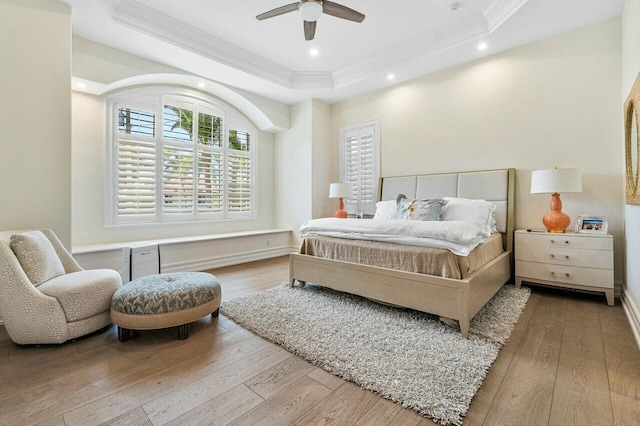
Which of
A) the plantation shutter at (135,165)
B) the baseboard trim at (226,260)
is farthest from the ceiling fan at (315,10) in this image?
the baseboard trim at (226,260)

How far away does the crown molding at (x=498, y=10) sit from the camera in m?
2.86

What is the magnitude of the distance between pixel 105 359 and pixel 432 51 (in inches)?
179

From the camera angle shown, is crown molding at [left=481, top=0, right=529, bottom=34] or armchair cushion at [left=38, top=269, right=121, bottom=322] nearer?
armchair cushion at [left=38, top=269, right=121, bottom=322]

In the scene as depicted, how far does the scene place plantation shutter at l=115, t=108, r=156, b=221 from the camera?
3939mm

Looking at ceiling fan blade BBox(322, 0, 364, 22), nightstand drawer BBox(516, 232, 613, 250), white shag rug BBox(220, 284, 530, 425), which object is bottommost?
white shag rug BBox(220, 284, 530, 425)

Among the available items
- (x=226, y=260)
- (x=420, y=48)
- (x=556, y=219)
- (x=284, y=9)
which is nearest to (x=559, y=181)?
(x=556, y=219)

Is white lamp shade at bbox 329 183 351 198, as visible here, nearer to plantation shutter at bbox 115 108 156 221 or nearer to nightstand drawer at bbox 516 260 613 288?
nightstand drawer at bbox 516 260 613 288

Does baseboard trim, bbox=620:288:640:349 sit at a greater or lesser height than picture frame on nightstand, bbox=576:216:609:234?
lesser

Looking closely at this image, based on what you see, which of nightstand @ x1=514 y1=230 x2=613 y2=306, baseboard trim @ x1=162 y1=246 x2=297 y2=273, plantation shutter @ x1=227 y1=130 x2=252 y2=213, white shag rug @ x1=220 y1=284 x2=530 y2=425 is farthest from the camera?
plantation shutter @ x1=227 y1=130 x2=252 y2=213

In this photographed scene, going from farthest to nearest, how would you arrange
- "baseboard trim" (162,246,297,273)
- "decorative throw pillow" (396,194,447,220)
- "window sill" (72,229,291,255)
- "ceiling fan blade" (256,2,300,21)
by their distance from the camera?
1. "baseboard trim" (162,246,297,273)
2. "window sill" (72,229,291,255)
3. "decorative throw pillow" (396,194,447,220)
4. "ceiling fan blade" (256,2,300,21)

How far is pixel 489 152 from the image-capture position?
375 centimetres

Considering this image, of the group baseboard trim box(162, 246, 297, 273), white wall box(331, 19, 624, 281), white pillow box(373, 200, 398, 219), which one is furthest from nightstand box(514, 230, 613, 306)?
baseboard trim box(162, 246, 297, 273)

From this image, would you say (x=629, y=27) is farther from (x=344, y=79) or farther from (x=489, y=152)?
(x=344, y=79)

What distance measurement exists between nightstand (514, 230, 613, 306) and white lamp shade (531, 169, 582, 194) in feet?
1.50
